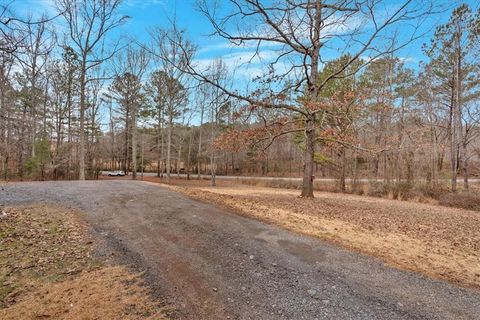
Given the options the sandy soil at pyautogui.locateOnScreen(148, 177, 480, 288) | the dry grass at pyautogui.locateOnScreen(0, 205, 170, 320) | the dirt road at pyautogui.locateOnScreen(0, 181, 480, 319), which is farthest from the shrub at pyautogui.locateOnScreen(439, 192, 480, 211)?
the dry grass at pyautogui.locateOnScreen(0, 205, 170, 320)

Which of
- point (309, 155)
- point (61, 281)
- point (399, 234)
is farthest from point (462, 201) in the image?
point (61, 281)

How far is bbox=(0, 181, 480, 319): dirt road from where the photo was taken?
2.76 metres

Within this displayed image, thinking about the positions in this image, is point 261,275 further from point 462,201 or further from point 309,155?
point 462,201

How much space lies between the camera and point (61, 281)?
11.0ft

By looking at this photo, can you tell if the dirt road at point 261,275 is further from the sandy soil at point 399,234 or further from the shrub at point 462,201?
the shrub at point 462,201

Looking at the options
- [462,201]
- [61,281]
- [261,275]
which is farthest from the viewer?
[462,201]

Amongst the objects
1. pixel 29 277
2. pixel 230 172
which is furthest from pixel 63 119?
pixel 29 277

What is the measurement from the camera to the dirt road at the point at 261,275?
9.07 feet

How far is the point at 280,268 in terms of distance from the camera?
12.0 feet

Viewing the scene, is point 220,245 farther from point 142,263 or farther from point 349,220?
point 349,220

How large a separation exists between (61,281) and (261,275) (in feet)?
8.28

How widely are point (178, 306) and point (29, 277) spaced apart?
2168mm

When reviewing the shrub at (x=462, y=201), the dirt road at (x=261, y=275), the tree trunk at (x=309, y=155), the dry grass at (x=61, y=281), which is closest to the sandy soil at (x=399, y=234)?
the dirt road at (x=261, y=275)

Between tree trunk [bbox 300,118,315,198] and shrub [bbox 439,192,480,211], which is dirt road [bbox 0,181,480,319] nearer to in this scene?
tree trunk [bbox 300,118,315,198]
